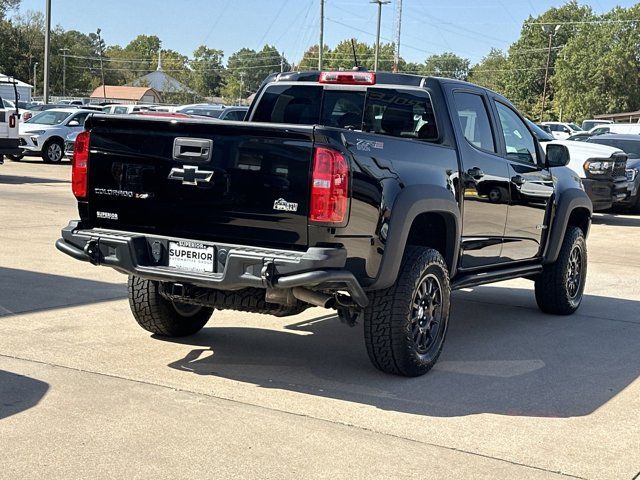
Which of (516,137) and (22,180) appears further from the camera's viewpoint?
(22,180)

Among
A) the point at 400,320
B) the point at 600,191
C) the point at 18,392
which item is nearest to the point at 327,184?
the point at 400,320

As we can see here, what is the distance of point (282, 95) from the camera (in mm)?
7871

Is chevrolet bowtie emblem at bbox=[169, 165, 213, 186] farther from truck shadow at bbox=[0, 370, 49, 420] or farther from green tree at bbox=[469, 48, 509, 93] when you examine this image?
green tree at bbox=[469, 48, 509, 93]

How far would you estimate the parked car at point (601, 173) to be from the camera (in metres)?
17.6

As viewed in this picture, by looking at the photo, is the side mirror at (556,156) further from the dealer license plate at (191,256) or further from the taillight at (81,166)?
the taillight at (81,166)

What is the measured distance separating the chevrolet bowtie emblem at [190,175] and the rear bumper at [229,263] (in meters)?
0.35

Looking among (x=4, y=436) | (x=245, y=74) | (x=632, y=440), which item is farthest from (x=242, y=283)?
(x=245, y=74)

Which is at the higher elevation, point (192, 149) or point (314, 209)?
point (192, 149)

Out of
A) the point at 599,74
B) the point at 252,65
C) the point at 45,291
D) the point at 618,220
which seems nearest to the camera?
the point at 45,291

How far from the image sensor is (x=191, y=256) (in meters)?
5.79

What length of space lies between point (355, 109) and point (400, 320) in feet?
6.38

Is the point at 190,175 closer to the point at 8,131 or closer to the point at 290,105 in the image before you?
the point at 290,105

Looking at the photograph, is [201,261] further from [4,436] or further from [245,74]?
[245,74]

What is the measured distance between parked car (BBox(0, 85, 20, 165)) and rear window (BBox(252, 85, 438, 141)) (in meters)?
14.5
